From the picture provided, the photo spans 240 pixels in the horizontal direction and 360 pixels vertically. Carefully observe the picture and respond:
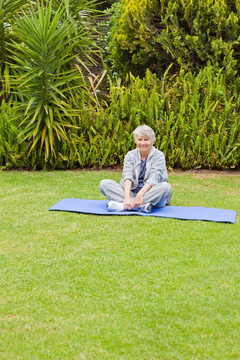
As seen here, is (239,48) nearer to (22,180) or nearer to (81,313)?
(22,180)

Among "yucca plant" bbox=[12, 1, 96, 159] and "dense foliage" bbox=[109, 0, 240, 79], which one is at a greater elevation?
"dense foliage" bbox=[109, 0, 240, 79]

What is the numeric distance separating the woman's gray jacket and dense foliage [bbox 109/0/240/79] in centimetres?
316

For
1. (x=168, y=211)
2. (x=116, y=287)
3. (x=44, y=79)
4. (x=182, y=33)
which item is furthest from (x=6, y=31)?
(x=116, y=287)

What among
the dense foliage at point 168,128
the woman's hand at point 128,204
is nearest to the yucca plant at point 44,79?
the dense foliage at point 168,128

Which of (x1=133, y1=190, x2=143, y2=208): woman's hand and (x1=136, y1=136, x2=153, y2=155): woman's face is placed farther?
(x1=136, y1=136, x2=153, y2=155): woman's face

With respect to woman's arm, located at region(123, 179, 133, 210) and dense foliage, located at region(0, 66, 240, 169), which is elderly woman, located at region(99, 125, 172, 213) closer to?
woman's arm, located at region(123, 179, 133, 210)

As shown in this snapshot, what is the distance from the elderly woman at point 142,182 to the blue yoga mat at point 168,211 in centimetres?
11

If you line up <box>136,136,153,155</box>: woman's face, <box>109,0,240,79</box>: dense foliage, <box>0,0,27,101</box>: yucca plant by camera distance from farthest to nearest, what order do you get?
1. <box>0,0,27,101</box>: yucca plant
2. <box>109,0,240,79</box>: dense foliage
3. <box>136,136,153,155</box>: woman's face

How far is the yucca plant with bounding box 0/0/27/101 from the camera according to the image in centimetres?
871

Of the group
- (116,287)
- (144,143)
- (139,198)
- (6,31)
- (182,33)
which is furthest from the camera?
(6,31)

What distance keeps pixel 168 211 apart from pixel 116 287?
216cm

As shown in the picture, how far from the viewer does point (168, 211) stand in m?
5.50

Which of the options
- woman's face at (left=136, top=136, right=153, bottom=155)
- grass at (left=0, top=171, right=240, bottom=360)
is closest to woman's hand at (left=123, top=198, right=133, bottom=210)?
grass at (left=0, top=171, right=240, bottom=360)

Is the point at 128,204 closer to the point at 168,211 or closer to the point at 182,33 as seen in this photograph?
the point at 168,211
